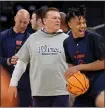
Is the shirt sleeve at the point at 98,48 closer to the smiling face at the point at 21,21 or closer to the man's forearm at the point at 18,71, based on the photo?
the man's forearm at the point at 18,71

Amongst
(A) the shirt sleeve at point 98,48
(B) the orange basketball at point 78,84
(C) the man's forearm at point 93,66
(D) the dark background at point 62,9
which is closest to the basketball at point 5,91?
(B) the orange basketball at point 78,84

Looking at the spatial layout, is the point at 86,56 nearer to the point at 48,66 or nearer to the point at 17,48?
the point at 48,66

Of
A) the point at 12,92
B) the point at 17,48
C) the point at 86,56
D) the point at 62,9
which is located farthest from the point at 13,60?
the point at 62,9

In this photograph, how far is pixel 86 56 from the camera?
Result: 342 centimetres

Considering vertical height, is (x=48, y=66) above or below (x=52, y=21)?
below

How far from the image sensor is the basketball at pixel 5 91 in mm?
4027

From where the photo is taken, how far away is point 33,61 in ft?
12.9

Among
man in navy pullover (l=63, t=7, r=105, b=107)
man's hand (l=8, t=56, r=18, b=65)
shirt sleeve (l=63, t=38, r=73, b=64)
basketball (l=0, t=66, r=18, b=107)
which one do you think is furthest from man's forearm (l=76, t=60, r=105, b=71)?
man's hand (l=8, t=56, r=18, b=65)

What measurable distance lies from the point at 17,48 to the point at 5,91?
0.67 m

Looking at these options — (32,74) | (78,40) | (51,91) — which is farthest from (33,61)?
(78,40)

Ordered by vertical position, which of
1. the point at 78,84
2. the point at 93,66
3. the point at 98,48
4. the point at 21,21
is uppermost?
the point at 21,21

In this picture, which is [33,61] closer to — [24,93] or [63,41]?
[63,41]

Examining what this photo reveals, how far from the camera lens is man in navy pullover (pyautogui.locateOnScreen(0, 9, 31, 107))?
447cm

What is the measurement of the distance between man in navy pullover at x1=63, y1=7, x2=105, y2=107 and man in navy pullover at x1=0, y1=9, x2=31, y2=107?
101cm
